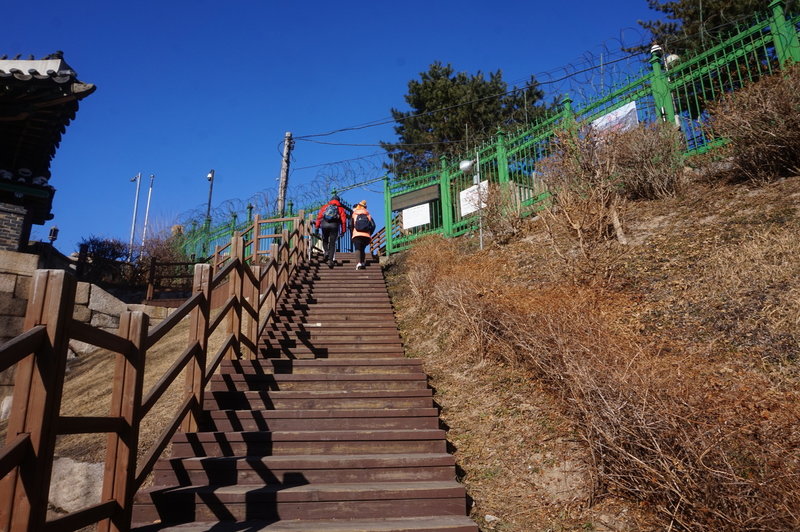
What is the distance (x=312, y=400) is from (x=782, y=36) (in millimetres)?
9589

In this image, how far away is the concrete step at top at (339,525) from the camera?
135 inches

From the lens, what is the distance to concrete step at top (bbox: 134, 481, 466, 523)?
3.71 meters

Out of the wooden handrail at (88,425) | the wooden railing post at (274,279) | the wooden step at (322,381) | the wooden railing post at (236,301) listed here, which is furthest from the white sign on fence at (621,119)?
the wooden handrail at (88,425)

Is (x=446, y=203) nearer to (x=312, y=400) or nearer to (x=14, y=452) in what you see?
(x=312, y=400)

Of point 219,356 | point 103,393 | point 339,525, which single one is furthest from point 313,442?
point 103,393

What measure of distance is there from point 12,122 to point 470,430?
14.2 meters

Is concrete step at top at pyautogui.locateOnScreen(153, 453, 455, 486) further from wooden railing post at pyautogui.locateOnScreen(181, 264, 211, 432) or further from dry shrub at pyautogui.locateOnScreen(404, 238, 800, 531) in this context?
dry shrub at pyautogui.locateOnScreen(404, 238, 800, 531)

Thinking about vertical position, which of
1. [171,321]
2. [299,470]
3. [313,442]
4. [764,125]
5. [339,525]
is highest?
[764,125]

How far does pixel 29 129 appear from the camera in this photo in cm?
1348

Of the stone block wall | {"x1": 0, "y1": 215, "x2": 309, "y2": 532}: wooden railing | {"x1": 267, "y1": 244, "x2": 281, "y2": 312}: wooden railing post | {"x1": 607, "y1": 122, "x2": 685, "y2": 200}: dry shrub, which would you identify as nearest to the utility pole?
the stone block wall

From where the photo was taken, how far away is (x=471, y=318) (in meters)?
6.73

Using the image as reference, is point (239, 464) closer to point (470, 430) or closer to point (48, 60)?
point (470, 430)

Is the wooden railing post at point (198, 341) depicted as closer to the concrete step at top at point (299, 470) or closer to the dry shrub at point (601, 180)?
the concrete step at top at point (299, 470)

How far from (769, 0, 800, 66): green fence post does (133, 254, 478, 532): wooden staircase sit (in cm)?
818
